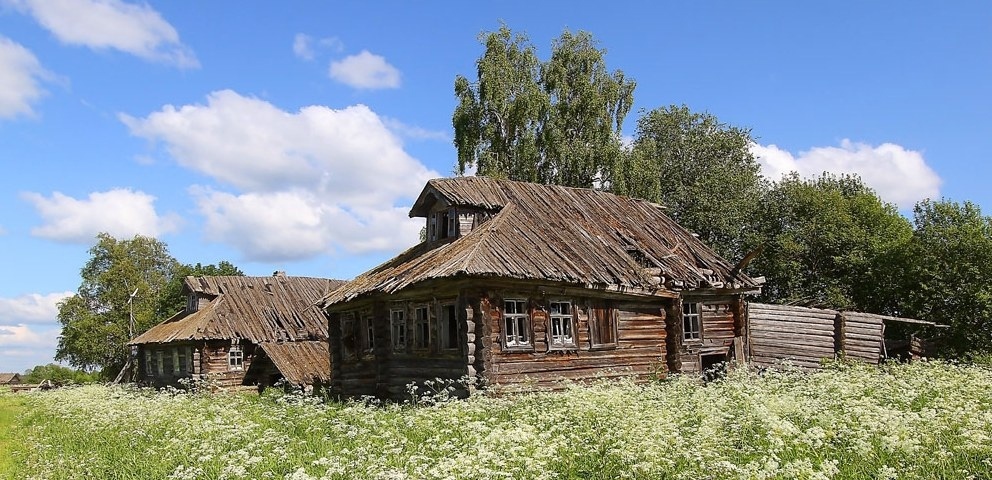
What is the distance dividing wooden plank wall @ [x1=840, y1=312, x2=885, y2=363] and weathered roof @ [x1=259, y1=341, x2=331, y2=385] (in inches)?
641

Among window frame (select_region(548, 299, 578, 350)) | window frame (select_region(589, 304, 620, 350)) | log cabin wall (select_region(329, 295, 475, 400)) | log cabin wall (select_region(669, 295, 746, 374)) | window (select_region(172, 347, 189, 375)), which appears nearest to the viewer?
log cabin wall (select_region(329, 295, 475, 400))

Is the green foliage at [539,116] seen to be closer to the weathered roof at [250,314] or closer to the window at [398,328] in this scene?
the weathered roof at [250,314]

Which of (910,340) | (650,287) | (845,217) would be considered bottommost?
(910,340)

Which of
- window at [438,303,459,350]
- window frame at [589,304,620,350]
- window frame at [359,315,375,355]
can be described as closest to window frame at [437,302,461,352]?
window at [438,303,459,350]

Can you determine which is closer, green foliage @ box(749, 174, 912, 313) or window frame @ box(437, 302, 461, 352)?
window frame @ box(437, 302, 461, 352)

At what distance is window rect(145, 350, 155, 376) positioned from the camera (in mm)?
34969

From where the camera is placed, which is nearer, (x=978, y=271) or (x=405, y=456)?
(x=405, y=456)

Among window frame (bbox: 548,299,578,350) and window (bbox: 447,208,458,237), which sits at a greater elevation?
window (bbox: 447,208,458,237)

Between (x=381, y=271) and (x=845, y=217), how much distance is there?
2133cm

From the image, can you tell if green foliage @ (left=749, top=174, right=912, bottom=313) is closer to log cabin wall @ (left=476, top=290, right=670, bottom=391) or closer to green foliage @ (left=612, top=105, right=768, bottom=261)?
green foliage @ (left=612, top=105, right=768, bottom=261)

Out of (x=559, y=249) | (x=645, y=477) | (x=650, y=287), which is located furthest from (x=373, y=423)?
(x=650, y=287)

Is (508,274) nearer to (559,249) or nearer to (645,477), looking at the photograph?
(559,249)

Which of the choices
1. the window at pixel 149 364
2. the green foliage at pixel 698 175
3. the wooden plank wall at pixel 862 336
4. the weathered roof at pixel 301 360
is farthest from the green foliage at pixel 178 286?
the wooden plank wall at pixel 862 336

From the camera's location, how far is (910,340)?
25281 millimetres
